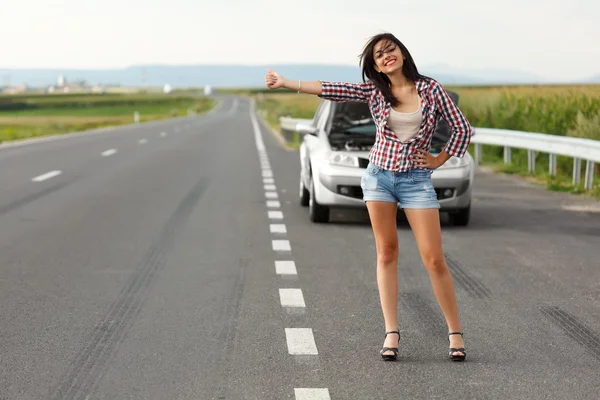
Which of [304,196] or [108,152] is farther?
[108,152]

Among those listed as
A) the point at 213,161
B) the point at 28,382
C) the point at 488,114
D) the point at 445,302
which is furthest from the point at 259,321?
the point at 488,114

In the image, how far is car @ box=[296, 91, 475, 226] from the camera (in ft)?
40.0

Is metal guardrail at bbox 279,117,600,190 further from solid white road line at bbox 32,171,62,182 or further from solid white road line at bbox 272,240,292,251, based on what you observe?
solid white road line at bbox 32,171,62,182

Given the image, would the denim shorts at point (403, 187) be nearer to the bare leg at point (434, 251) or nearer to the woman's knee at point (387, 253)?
the bare leg at point (434, 251)

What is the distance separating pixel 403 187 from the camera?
595 centimetres

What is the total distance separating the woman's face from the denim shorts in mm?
541

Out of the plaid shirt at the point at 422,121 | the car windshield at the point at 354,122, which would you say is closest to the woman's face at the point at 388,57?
the plaid shirt at the point at 422,121

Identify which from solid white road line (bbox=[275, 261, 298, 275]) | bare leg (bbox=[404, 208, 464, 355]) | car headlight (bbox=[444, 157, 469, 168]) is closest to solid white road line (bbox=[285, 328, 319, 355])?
bare leg (bbox=[404, 208, 464, 355])

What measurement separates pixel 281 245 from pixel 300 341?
14.1 feet

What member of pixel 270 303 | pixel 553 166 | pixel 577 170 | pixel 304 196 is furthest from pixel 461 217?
pixel 553 166

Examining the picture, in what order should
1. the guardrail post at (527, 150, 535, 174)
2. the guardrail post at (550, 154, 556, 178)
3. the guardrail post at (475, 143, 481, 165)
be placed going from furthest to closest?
the guardrail post at (475, 143, 481, 165) → the guardrail post at (527, 150, 535, 174) → the guardrail post at (550, 154, 556, 178)

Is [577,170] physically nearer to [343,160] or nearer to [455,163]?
[455,163]

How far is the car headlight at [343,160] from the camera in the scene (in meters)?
12.3

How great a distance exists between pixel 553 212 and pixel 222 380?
941 cm
